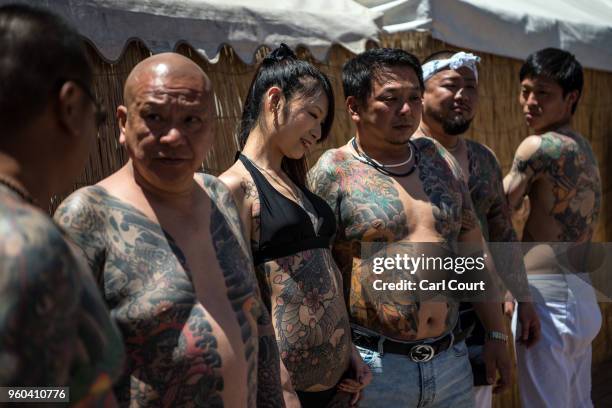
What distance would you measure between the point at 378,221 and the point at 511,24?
3.16 metres

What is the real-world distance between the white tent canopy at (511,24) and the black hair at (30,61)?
389cm

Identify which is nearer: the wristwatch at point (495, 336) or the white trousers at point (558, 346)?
the wristwatch at point (495, 336)

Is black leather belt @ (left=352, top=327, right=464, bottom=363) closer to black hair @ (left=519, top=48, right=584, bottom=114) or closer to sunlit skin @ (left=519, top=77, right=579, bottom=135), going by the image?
sunlit skin @ (left=519, top=77, right=579, bottom=135)

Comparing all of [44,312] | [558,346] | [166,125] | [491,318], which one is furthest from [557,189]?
[44,312]

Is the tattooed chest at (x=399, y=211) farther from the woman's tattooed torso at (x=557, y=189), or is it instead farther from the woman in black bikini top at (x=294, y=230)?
the woman's tattooed torso at (x=557, y=189)

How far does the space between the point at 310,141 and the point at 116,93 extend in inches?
38.6

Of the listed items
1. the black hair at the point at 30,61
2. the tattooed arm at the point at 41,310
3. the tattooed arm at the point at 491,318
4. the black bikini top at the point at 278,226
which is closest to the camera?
the tattooed arm at the point at 41,310

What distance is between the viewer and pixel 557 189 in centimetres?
500

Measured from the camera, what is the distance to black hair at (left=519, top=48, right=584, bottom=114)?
5230 millimetres

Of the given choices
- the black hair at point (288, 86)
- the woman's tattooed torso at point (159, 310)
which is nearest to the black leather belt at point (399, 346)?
the black hair at point (288, 86)

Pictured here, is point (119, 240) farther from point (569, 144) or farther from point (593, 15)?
point (593, 15)

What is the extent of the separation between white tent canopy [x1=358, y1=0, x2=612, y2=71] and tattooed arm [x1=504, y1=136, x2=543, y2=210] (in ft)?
A: 3.06

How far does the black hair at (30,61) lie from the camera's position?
4.84ft

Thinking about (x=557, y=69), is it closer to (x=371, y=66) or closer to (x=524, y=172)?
(x=524, y=172)
